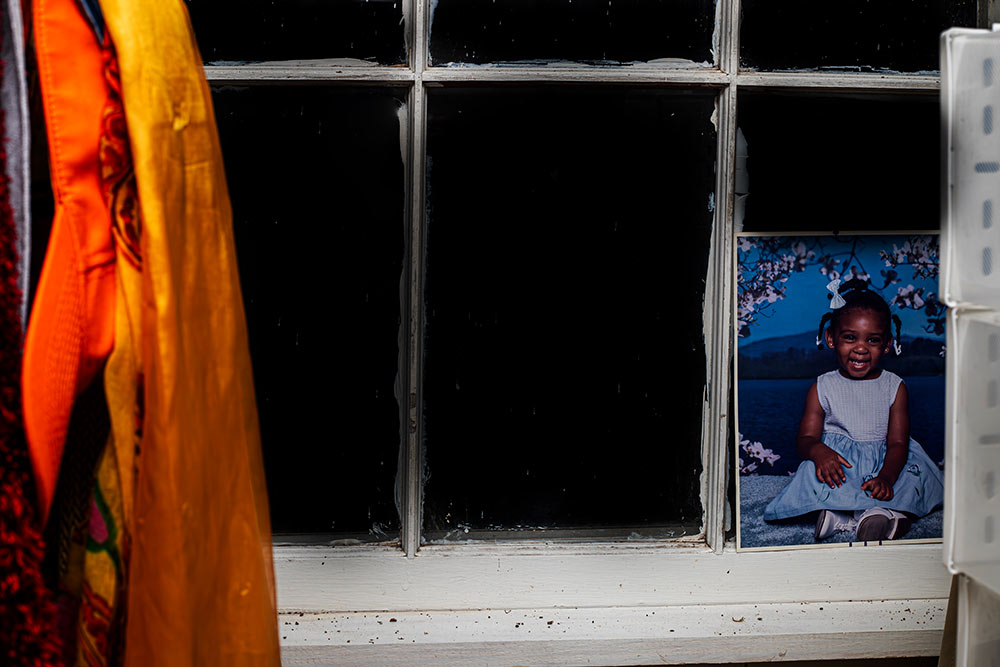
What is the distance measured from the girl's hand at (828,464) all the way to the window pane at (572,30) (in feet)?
2.15

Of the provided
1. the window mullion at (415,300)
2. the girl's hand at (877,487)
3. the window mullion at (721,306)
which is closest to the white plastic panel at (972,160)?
the window mullion at (721,306)

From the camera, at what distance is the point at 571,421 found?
4.15 ft

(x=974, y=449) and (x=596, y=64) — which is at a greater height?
(x=596, y=64)

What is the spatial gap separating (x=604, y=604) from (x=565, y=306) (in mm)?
479

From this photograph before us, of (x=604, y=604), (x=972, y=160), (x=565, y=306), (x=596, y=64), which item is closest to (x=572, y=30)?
(x=596, y=64)

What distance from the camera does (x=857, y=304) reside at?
4.18 ft

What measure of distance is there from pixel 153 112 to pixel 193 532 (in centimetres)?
33

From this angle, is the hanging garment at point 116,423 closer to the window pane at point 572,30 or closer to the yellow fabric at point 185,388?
the yellow fabric at point 185,388

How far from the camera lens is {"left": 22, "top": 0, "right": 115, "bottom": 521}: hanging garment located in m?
0.55

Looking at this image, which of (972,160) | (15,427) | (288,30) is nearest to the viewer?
(15,427)

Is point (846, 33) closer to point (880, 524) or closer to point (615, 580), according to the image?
point (880, 524)

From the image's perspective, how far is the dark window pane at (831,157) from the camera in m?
1.25

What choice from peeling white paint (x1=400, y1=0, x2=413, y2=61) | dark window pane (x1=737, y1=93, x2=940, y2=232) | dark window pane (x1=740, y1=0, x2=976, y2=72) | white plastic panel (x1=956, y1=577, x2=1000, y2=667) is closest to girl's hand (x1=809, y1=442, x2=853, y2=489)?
dark window pane (x1=737, y1=93, x2=940, y2=232)

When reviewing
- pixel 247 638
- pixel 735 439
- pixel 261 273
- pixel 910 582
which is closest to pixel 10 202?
pixel 247 638
